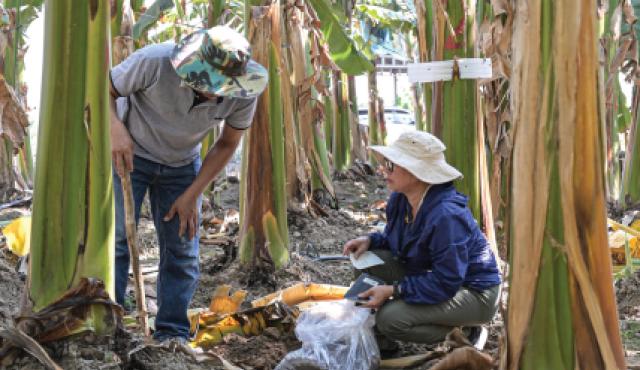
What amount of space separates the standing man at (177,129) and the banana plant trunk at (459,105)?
4.04 ft

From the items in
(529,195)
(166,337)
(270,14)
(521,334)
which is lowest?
(166,337)

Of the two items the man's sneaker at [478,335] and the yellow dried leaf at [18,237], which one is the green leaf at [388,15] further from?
the man's sneaker at [478,335]

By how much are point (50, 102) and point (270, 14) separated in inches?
104

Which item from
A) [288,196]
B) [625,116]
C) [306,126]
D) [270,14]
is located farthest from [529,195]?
[625,116]

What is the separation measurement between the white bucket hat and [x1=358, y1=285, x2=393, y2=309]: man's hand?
512 millimetres

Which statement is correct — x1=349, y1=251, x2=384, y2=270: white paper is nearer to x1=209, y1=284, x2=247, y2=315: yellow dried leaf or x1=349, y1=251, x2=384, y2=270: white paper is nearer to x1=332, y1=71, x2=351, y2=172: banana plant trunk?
→ x1=209, y1=284, x2=247, y2=315: yellow dried leaf

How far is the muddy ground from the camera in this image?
2.70 metres

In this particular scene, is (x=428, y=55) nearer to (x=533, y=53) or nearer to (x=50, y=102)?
(x=533, y=53)

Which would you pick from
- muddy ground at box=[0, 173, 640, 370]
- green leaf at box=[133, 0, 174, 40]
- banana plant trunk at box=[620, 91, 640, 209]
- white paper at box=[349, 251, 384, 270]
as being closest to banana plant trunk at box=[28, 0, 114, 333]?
muddy ground at box=[0, 173, 640, 370]

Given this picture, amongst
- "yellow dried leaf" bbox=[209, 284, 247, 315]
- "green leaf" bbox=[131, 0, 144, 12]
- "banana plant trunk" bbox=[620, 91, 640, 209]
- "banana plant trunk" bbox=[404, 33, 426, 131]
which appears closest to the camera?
"yellow dried leaf" bbox=[209, 284, 247, 315]

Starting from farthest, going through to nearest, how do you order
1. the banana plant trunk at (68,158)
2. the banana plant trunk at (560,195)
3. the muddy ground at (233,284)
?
the muddy ground at (233,284) → the banana plant trunk at (68,158) → the banana plant trunk at (560,195)

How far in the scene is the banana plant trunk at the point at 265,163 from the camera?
16.4 feet

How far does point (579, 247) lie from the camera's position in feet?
7.77

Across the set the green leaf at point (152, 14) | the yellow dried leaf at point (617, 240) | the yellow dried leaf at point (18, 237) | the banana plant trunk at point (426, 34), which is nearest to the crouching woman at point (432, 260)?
the banana plant trunk at point (426, 34)
